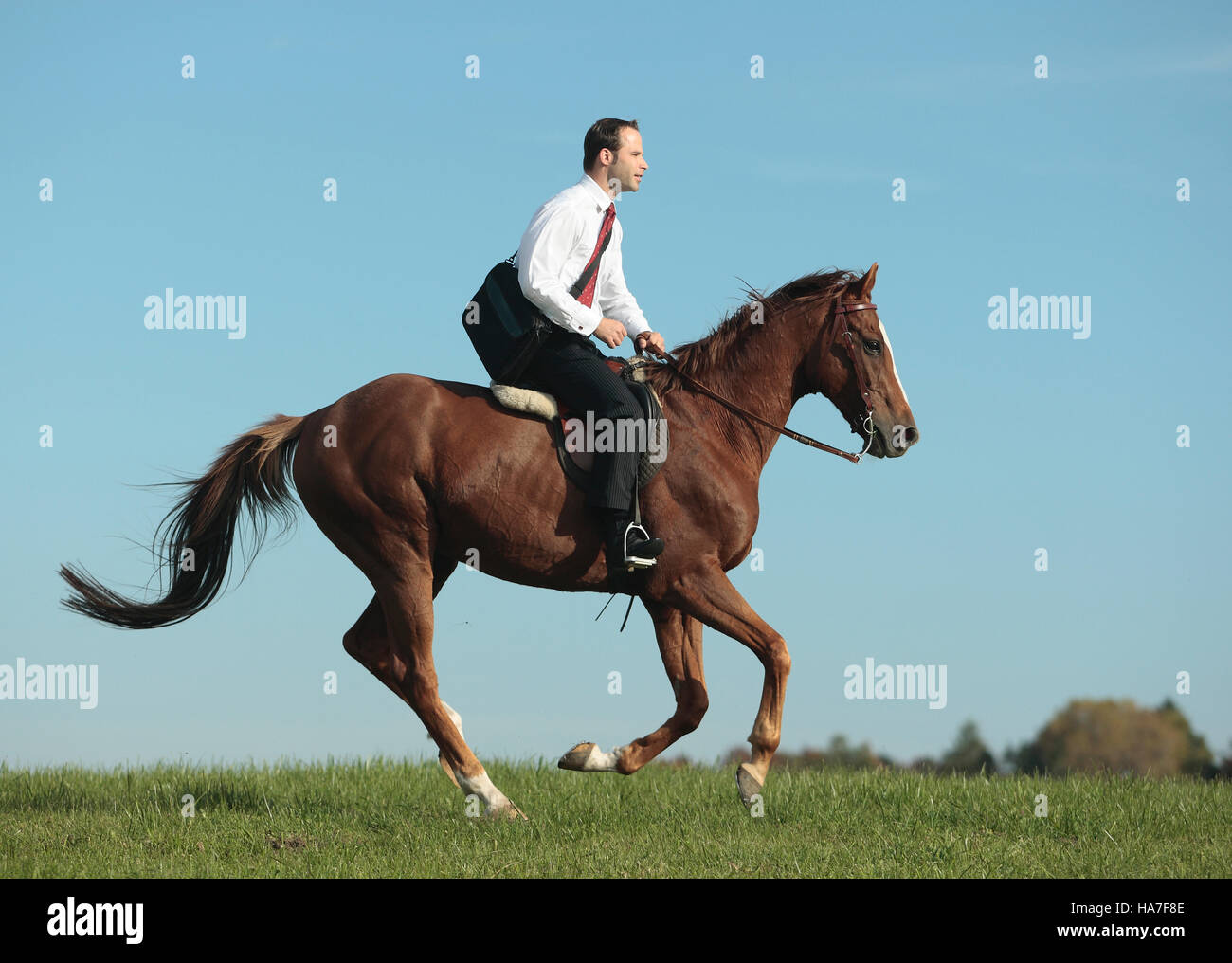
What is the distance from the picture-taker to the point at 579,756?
8.02m

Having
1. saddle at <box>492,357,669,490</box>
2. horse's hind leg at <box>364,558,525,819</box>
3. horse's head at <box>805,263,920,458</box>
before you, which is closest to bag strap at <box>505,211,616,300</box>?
saddle at <box>492,357,669,490</box>

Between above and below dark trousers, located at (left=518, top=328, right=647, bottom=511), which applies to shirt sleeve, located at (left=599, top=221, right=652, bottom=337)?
above

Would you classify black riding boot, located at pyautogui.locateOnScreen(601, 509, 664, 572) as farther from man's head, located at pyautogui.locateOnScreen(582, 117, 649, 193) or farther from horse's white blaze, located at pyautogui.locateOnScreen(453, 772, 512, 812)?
man's head, located at pyautogui.locateOnScreen(582, 117, 649, 193)

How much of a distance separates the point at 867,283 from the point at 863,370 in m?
0.57

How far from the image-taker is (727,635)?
7.73m

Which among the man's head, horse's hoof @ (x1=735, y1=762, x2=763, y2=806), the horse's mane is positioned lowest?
horse's hoof @ (x1=735, y1=762, x2=763, y2=806)

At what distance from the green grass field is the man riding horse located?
178 cm

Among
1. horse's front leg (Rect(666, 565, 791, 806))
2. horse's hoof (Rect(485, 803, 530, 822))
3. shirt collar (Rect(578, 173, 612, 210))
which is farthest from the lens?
shirt collar (Rect(578, 173, 612, 210))

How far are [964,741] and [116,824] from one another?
3809 cm

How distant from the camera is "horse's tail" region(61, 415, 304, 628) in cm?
901

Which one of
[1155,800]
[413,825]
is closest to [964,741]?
[1155,800]
